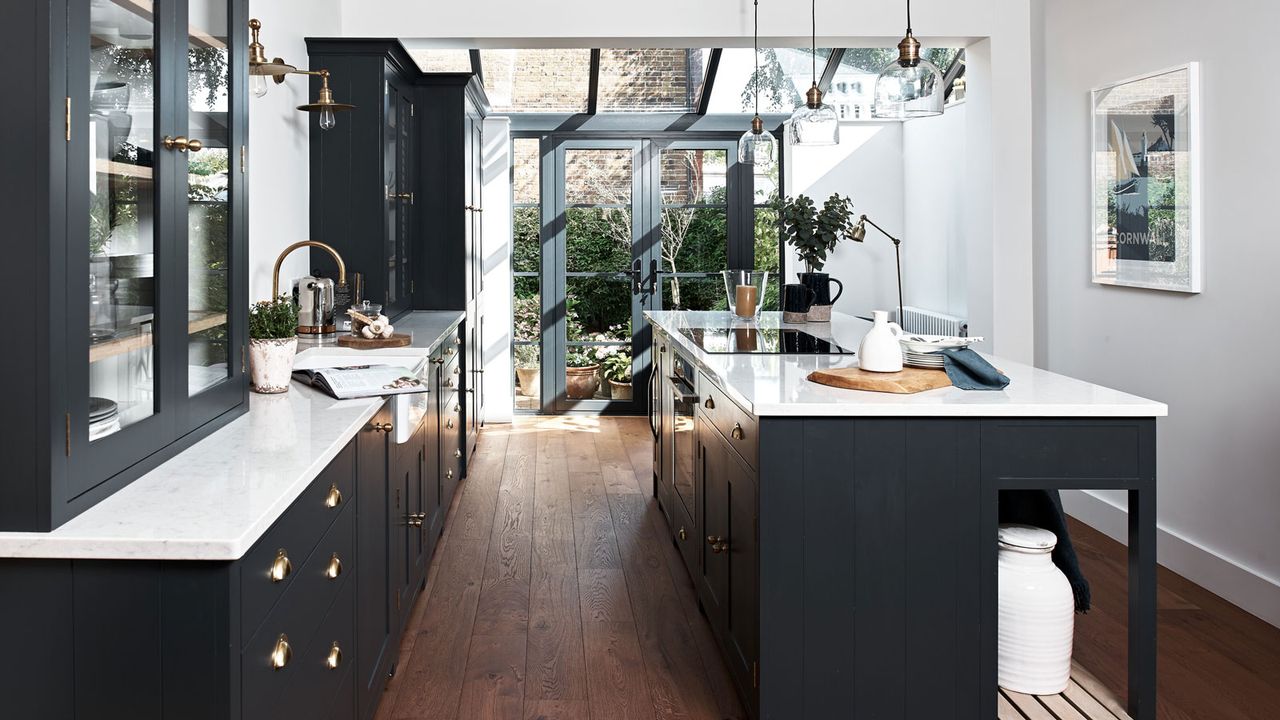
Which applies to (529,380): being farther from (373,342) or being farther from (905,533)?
(905,533)

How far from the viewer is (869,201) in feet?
24.4

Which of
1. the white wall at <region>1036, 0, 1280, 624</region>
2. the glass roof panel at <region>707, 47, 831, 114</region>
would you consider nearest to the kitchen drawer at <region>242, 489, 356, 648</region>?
the white wall at <region>1036, 0, 1280, 624</region>

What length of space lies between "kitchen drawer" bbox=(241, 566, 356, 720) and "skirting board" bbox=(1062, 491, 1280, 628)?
2.91m

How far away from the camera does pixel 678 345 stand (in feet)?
12.8

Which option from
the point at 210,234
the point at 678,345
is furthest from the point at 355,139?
the point at 210,234

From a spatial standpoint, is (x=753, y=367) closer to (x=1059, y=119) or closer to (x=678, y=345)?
(x=678, y=345)

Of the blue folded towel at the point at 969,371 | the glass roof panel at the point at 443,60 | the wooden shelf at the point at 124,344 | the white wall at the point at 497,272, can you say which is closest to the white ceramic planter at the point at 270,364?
the wooden shelf at the point at 124,344

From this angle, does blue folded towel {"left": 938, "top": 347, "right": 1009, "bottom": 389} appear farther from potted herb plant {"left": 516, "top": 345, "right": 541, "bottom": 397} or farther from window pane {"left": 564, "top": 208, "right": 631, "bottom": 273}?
potted herb plant {"left": 516, "top": 345, "right": 541, "bottom": 397}

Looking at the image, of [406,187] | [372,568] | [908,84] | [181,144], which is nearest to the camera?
[181,144]

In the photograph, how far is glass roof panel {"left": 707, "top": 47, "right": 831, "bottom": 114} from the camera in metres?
6.97

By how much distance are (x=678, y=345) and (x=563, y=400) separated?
13.1 feet

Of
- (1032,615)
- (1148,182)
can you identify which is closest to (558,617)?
(1032,615)

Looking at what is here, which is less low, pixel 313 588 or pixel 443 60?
pixel 443 60

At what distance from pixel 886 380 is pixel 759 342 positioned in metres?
1.16
